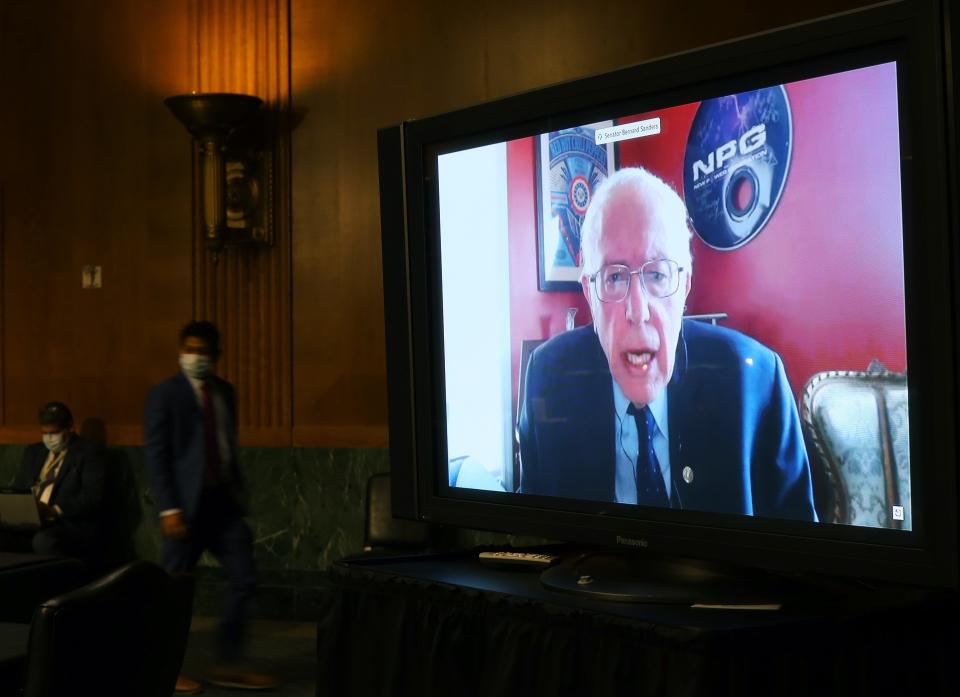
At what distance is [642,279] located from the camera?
2.77m

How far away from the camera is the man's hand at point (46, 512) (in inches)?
265

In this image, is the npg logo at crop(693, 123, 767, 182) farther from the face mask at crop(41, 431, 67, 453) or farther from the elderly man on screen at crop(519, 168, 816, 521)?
the face mask at crop(41, 431, 67, 453)

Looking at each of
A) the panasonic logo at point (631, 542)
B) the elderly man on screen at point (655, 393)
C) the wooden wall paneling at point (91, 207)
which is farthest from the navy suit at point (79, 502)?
the panasonic logo at point (631, 542)

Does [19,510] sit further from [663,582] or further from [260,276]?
[663,582]

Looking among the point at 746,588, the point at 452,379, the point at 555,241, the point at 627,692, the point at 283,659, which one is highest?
the point at 555,241

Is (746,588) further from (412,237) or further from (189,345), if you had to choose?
(189,345)

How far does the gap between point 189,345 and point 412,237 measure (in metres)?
2.13

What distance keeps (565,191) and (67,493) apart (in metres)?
4.77

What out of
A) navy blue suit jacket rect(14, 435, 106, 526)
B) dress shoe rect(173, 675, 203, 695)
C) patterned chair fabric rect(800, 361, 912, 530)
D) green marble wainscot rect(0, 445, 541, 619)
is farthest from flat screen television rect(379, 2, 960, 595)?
navy blue suit jacket rect(14, 435, 106, 526)

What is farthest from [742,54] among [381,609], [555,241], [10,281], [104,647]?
[10,281]

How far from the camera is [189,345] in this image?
5.16m

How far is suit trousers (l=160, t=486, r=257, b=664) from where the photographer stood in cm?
495

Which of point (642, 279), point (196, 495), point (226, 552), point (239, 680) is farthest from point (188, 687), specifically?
point (642, 279)

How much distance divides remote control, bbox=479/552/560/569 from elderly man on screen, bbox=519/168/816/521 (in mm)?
168
